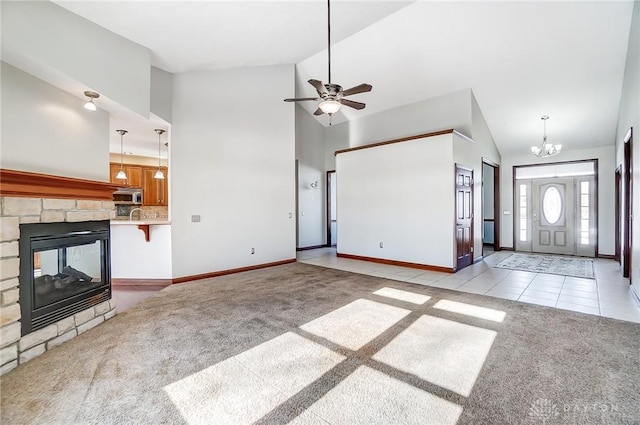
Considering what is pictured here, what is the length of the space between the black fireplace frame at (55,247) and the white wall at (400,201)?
16.0 feet

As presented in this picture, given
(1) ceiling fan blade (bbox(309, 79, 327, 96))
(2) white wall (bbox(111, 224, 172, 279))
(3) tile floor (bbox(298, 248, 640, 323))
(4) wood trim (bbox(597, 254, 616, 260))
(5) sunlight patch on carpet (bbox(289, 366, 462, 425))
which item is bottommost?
(5) sunlight patch on carpet (bbox(289, 366, 462, 425))

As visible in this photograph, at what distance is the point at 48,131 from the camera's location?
292 centimetres

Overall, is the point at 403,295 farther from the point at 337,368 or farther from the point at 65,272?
the point at 65,272

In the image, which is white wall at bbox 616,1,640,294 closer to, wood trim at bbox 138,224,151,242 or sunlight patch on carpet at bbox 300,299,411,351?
sunlight patch on carpet at bbox 300,299,411,351

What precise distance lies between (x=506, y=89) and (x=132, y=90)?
21.5 ft

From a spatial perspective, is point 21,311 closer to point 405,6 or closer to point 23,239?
point 23,239

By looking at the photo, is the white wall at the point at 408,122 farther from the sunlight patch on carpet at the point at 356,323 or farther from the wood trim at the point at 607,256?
the wood trim at the point at 607,256

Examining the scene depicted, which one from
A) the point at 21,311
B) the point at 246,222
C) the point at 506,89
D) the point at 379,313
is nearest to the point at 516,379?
A: the point at 379,313

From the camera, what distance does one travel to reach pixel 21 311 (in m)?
2.39

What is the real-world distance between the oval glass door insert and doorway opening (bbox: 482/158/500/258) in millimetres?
1083

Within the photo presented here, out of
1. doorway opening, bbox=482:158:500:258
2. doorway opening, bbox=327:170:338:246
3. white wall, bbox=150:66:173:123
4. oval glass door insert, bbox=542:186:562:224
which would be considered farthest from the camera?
doorway opening, bbox=327:170:338:246

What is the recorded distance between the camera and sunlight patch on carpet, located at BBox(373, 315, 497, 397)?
2106 millimetres

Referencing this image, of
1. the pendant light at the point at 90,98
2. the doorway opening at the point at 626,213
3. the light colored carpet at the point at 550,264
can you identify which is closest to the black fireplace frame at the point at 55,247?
the pendant light at the point at 90,98

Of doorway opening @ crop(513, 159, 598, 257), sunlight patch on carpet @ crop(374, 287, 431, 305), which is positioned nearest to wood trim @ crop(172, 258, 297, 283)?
sunlight patch on carpet @ crop(374, 287, 431, 305)
